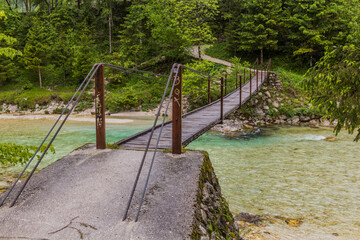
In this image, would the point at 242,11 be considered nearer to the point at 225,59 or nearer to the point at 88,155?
the point at 225,59

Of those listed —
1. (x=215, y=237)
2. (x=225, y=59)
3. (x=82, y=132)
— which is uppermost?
(x=225, y=59)

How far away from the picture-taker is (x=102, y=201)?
9.26 ft

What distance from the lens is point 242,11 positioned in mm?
30703

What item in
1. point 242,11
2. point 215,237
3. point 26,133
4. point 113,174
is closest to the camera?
point 215,237

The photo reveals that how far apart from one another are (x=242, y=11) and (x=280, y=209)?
95.1 ft

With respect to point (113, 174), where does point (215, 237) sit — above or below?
below

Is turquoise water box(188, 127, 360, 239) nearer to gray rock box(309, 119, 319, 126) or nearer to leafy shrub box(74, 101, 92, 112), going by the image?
gray rock box(309, 119, 319, 126)

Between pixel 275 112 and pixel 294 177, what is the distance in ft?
34.7

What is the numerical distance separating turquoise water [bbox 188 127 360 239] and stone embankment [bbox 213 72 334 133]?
128 inches

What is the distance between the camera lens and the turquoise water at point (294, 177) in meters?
5.62

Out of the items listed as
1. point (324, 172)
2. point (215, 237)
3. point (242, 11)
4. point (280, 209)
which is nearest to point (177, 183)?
point (215, 237)

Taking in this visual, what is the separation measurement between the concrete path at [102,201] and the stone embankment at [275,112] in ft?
41.2

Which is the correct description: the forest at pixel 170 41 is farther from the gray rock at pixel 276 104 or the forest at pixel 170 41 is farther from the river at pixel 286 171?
the river at pixel 286 171

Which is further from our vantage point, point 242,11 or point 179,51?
point 242,11
